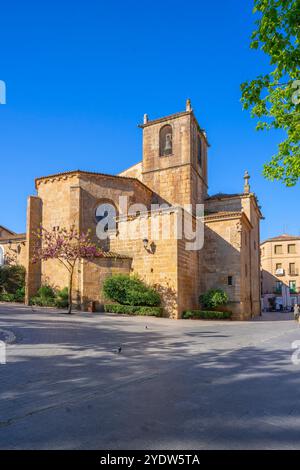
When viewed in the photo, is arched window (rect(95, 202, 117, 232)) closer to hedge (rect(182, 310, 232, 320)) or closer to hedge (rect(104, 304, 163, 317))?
hedge (rect(104, 304, 163, 317))

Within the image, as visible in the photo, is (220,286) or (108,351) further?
(220,286)

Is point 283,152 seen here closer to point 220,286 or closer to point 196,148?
point 220,286

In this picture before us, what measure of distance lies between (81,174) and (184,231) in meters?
8.07

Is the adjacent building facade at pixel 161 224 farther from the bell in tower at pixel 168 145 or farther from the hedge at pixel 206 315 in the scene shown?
the hedge at pixel 206 315

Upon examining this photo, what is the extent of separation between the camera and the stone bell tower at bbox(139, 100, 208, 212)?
28109 mm

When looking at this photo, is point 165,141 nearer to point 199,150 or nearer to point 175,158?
point 175,158

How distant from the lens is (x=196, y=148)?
97.9ft

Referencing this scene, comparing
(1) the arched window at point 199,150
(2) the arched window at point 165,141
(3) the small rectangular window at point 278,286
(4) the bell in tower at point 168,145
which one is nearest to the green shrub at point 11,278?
(2) the arched window at point 165,141

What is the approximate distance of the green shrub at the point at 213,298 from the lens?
22.8 m

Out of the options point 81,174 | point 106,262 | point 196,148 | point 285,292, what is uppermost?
point 196,148

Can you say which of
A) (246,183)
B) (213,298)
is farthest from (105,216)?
(246,183)

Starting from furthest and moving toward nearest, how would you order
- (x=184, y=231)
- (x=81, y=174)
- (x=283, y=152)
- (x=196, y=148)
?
(x=196, y=148) → (x=81, y=174) → (x=184, y=231) → (x=283, y=152)

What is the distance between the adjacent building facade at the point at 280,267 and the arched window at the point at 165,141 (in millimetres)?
26312
